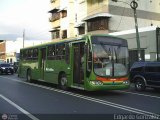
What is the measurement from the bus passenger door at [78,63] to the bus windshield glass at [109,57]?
1.02 meters

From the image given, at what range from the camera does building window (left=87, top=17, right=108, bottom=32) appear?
139ft

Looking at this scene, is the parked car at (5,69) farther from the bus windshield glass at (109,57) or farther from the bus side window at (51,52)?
the bus windshield glass at (109,57)

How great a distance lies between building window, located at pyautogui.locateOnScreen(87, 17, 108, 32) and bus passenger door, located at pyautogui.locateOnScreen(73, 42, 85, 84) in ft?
80.0

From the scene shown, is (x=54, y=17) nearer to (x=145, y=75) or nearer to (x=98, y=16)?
(x=98, y=16)

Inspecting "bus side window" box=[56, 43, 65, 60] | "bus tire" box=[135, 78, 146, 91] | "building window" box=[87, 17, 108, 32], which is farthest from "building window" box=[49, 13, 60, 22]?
"bus tire" box=[135, 78, 146, 91]

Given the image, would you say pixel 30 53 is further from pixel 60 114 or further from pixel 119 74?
pixel 60 114

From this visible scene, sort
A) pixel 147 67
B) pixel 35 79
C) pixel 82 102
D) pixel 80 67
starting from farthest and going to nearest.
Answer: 1. pixel 35 79
2. pixel 147 67
3. pixel 80 67
4. pixel 82 102

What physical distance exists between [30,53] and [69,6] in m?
29.2

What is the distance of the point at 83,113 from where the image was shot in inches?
449

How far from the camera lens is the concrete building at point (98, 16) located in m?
42.8

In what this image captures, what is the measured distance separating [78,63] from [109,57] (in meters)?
1.94

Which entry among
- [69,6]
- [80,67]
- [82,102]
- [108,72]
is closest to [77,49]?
[80,67]

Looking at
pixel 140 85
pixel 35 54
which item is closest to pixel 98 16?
pixel 35 54

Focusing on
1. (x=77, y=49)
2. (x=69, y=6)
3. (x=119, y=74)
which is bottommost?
(x=119, y=74)
